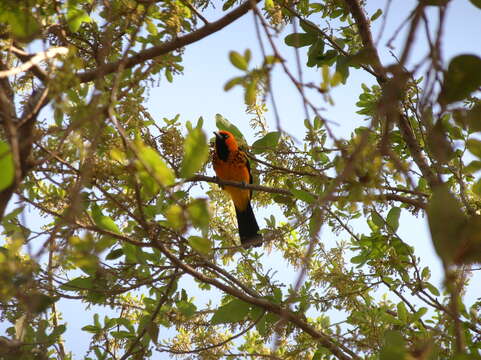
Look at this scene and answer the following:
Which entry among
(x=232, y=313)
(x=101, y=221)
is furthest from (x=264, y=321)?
(x=101, y=221)

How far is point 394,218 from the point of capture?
2588mm

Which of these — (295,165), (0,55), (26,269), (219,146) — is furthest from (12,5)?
(219,146)

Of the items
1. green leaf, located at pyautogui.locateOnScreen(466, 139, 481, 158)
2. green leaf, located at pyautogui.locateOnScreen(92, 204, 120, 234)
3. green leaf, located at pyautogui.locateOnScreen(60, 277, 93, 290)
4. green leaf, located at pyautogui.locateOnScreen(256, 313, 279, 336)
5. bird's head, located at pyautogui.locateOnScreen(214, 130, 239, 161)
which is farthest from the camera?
bird's head, located at pyautogui.locateOnScreen(214, 130, 239, 161)

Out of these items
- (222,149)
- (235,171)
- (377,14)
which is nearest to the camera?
(377,14)

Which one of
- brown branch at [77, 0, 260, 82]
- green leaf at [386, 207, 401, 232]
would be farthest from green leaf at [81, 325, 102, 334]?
green leaf at [386, 207, 401, 232]

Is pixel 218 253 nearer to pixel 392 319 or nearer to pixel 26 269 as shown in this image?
pixel 392 319

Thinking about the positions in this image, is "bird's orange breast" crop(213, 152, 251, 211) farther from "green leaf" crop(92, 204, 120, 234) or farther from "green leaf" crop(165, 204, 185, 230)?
"green leaf" crop(165, 204, 185, 230)

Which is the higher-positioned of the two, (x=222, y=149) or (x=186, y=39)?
(x=222, y=149)

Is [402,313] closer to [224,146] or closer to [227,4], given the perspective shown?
[227,4]

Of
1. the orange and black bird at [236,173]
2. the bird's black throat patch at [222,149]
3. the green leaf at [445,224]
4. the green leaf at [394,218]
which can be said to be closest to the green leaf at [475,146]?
the green leaf at [445,224]

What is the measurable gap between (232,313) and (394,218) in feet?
3.46

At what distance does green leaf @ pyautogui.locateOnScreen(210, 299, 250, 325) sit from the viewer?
222 cm

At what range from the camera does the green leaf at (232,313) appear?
2.22 m

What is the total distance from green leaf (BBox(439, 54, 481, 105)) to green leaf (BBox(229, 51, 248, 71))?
1.44 feet
